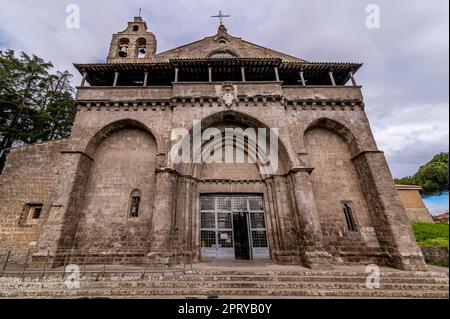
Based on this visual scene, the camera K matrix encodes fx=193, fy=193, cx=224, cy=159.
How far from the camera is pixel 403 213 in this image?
849cm

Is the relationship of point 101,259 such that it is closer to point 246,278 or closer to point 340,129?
point 246,278

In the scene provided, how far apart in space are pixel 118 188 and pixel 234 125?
22.7ft

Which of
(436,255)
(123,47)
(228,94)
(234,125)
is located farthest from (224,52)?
(436,255)

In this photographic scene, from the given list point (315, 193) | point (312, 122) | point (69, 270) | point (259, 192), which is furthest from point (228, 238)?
point (312, 122)

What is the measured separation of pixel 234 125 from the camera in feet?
36.1

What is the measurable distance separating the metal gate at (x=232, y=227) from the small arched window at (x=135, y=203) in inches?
122

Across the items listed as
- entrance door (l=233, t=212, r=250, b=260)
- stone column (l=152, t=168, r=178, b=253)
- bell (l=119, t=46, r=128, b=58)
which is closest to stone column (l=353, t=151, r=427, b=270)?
entrance door (l=233, t=212, r=250, b=260)

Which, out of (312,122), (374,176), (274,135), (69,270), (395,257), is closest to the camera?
(69,270)

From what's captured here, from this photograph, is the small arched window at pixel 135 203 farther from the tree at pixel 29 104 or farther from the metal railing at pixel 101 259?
the tree at pixel 29 104

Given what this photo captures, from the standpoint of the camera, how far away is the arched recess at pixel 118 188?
8.81 metres

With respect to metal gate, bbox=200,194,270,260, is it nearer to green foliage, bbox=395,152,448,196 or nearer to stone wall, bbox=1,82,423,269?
stone wall, bbox=1,82,423,269

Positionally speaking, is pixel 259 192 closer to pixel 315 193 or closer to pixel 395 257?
pixel 315 193

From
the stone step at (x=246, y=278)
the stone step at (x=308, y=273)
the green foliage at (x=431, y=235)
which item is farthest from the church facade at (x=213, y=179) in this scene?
the green foliage at (x=431, y=235)
